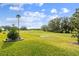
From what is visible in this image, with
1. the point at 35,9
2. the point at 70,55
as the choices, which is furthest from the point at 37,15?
the point at 70,55

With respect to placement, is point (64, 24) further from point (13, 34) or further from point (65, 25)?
point (13, 34)

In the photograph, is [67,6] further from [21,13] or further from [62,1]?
[21,13]

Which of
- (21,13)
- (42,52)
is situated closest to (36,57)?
(42,52)

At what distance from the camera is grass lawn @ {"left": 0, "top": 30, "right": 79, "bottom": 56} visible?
11.7 meters

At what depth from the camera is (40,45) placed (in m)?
11.8

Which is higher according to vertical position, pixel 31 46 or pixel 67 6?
pixel 67 6

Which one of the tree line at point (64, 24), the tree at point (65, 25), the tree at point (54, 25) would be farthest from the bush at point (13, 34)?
the tree at point (65, 25)

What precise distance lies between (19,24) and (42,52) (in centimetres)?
68

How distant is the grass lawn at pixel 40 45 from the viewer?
1166 cm

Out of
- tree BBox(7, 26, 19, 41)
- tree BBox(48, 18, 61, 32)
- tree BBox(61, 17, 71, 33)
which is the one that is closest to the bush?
tree BBox(7, 26, 19, 41)

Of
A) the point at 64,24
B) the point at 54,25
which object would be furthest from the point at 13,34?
the point at 64,24

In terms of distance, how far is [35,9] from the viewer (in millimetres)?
11680

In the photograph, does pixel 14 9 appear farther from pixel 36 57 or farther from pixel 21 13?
pixel 36 57

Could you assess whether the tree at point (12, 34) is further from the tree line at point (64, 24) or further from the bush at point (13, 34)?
the tree line at point (64, 24)
